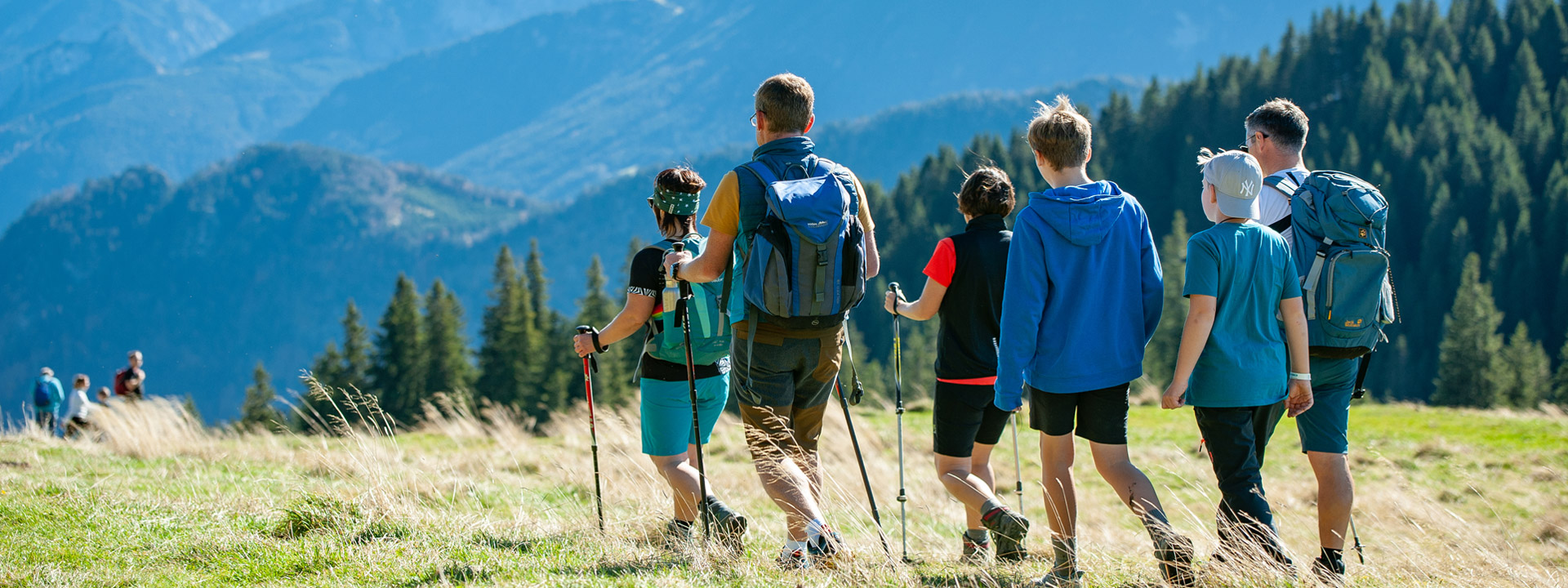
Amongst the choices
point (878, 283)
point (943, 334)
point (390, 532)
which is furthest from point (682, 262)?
point (878, 283)

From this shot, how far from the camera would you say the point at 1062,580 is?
3.95m

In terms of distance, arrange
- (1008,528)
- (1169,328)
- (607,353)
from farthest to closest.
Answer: (1169,328) < (607,353) < (1008,528)

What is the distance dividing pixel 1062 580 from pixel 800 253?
5.34 ft

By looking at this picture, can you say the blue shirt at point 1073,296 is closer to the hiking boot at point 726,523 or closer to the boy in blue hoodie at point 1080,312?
the boy in blue hoodie at point 1080,312

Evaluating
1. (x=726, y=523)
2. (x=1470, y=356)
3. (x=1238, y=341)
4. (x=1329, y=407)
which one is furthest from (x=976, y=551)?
(x=1470, y=356)

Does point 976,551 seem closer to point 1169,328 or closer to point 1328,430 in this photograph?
point 1328,430

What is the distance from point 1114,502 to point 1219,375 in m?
4.91

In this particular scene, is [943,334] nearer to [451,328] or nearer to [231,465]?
[231,465]

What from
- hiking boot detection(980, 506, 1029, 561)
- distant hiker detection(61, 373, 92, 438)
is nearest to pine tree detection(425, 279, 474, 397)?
distant hiker detection(61, 373, 92, 438)

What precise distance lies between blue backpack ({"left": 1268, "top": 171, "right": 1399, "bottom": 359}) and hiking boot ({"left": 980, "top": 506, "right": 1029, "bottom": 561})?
55.9 inches

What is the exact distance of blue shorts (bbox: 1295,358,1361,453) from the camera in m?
4.27

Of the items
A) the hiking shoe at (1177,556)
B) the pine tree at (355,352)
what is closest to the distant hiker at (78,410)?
the hiking shoe at (1177,556)

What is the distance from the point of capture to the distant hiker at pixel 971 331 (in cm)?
452

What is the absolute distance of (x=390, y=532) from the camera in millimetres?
Answer: 4891
